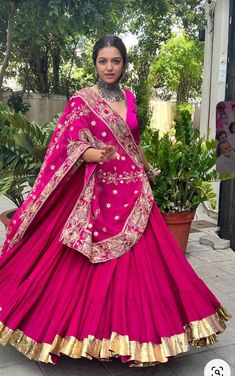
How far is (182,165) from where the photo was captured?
158 inches

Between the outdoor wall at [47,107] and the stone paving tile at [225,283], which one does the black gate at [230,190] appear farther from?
the outdoor wall at [47,107]

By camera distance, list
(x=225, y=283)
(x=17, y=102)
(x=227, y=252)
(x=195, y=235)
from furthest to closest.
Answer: (x=17, y=102) < (x=195, y=235) < (x=227, y=252) < (x=225, y=283)

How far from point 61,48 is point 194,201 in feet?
42.8

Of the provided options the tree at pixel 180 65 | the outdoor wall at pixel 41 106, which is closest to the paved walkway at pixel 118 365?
the tree at pixel 180 65

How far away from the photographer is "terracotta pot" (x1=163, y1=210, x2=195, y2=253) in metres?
4.08

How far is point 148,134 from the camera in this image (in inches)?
163

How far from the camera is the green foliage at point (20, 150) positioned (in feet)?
11.9

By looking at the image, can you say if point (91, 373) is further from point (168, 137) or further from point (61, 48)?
point (61, 48)

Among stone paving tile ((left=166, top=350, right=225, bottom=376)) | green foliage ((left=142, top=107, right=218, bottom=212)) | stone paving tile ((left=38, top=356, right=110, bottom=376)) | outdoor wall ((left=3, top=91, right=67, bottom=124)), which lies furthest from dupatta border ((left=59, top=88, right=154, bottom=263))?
outdoor wall ((left=3, top=91, right=67, bottom=124))

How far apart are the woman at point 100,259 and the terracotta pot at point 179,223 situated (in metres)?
1.59

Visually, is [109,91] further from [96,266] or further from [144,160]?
[96,266]

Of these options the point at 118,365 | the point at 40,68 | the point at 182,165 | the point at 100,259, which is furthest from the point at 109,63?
the point at 40,68

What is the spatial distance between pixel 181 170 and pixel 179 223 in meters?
0.46

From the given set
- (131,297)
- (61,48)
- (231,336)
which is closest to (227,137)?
(131,297)
